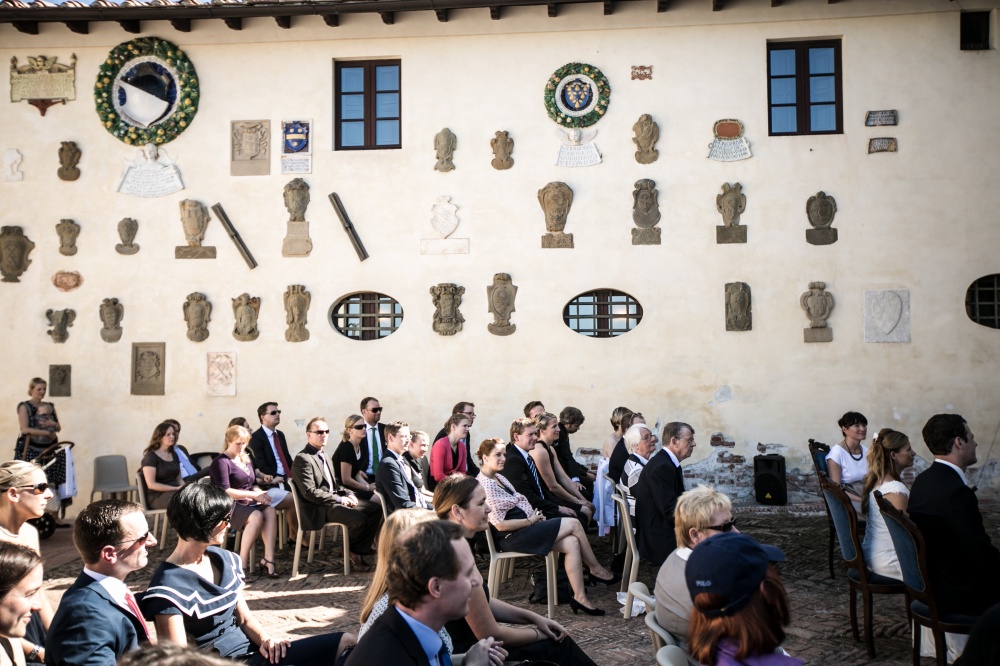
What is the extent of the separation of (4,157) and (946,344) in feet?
38.5

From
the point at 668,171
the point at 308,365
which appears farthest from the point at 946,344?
the point at 308,365

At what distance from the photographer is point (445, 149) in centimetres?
1112

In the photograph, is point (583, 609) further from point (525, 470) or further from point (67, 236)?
point (67, 236)

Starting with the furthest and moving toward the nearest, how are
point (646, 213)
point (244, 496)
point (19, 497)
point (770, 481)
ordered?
point (646, 213)
point (770, 481)
point (244, 496)
point (19, 497)

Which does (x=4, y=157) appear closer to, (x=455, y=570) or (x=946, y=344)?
(x=455, y=570)

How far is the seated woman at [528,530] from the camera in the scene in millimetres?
6293

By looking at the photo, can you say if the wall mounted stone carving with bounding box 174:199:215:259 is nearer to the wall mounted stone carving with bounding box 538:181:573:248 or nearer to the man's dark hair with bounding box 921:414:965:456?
the wall mounted stone carving with bounding box 538:181:573:248

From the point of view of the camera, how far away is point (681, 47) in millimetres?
10961

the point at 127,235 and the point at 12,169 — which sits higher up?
the point at 12,169

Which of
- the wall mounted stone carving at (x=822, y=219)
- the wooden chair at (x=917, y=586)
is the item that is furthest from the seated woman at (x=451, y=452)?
the wall mounted stone carving at (x=822, y=219)

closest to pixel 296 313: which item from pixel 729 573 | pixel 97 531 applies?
pixel 97 531

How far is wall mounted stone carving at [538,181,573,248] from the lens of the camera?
1096cm

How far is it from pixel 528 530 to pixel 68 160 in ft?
27.4

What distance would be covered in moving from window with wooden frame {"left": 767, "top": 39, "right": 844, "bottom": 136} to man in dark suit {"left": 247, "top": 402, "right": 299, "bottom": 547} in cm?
672
